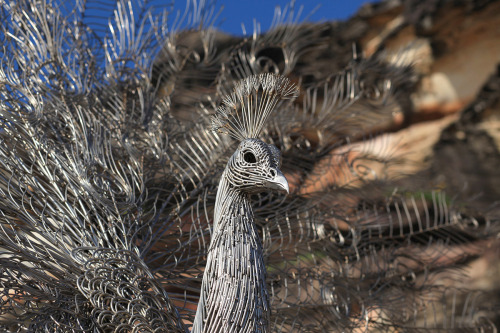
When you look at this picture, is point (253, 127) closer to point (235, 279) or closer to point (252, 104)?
point (252, 104)

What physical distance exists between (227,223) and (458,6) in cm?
430

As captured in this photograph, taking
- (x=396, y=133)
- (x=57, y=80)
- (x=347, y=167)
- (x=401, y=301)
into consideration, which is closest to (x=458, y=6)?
(x=396, y=133)

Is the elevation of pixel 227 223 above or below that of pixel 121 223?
below

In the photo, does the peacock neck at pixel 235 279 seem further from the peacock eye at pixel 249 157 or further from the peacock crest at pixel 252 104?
the peacock crest at pixel 252 104

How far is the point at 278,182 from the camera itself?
6.80ft

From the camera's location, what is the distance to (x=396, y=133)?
20.1ft

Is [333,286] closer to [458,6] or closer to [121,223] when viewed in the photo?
[121,223]

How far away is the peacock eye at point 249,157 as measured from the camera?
86.6 inches

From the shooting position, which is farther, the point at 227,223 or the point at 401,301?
the point at 401,301

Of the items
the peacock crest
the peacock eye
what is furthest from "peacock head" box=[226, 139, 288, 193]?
the peacock crest

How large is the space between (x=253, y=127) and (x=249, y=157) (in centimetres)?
18

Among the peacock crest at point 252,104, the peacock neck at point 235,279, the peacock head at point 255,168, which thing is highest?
the peacock crest at point 252,104

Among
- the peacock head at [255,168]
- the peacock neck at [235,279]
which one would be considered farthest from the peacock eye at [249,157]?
the peacock neck at [235,279]

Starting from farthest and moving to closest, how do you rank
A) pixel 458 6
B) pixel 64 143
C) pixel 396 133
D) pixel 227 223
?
pixel 396 133 → pixel 458 6 → pixel 64 143 → pixel 227 223
